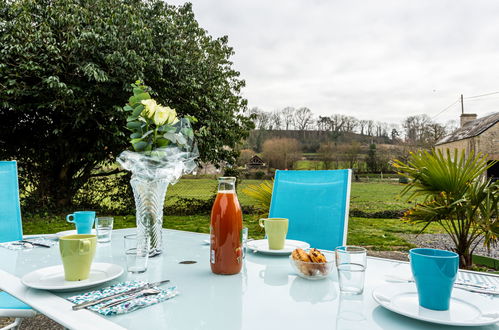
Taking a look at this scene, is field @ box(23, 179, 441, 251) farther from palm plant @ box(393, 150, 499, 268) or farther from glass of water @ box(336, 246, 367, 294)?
glass of water @ box(336, 246, 367, 294)

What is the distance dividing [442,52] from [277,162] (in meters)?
7.22

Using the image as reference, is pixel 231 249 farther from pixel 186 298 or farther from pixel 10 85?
pixel 10 85

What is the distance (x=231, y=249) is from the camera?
892 millimetres

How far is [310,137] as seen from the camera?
1502cm

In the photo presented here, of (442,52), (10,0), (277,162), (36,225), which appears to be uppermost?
(442,52)

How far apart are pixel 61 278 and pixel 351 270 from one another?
0.73 meters

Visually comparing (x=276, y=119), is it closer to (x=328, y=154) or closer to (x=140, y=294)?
(x=328, y=154)

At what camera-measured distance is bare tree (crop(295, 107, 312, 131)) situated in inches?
632

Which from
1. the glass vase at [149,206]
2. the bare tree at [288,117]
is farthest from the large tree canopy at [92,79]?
the bare tree at [288,117]

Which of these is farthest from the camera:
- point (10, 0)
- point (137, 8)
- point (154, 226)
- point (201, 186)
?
point (201, 186)

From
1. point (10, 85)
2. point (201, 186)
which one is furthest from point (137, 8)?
point (201, 186)

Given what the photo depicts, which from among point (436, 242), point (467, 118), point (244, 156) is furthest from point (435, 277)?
point (467, 118)

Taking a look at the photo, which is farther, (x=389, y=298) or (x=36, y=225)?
(x=36, y=225)

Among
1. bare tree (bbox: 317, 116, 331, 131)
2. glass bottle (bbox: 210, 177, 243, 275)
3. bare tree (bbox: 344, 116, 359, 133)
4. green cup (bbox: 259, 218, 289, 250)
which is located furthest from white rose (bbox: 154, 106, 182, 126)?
bare tree (bbox: 344, 116, 359, 133)
